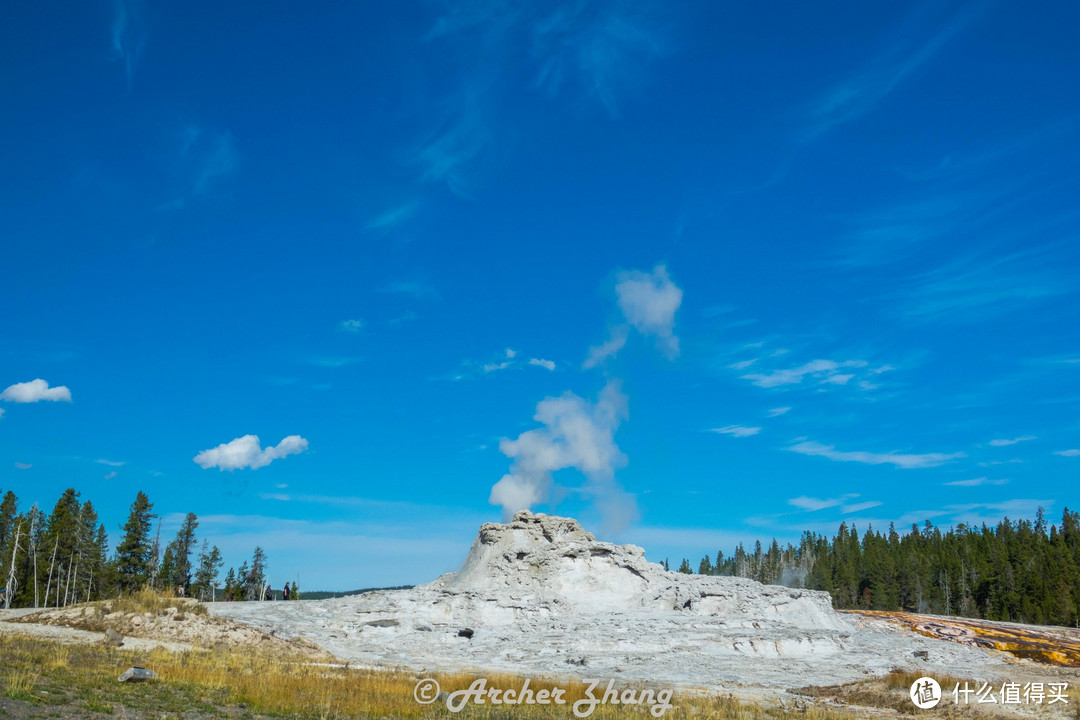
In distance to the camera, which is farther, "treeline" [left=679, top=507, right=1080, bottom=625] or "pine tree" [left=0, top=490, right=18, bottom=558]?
"treeline" [left=679, top=507, right=1080, bottom=625]

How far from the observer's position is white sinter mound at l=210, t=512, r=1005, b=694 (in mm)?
32375

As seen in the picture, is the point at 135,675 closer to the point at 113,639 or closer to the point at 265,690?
the point at 265,690

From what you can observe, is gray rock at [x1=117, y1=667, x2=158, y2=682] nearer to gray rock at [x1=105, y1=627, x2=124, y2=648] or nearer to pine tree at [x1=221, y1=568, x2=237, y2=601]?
gray rock at [x1=105, y1=627, x2=124, y2=648]

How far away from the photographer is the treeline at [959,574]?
83.1 m

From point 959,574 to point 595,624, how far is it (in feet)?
262

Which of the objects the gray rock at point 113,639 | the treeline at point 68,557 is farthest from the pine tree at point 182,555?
the gray rock at point 113,639

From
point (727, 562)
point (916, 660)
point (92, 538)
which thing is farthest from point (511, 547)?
point (727, 562)

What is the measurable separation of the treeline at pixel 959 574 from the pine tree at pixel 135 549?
241ft

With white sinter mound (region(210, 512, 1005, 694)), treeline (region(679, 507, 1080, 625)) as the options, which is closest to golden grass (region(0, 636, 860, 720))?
white sinter mound (region(210, 512, 1005, 694))

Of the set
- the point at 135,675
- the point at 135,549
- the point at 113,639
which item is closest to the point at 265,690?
the point at 135,675

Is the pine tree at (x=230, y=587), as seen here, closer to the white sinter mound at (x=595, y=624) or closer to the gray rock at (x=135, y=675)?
the white sinter mound at (x=595, y=624)

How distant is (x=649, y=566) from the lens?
2098 inches

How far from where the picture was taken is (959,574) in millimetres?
99188

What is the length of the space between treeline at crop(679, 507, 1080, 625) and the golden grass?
265 ft
